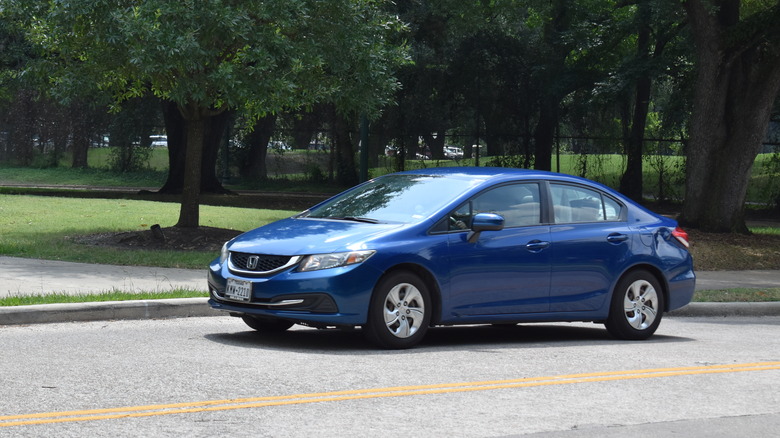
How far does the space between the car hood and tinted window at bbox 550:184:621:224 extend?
1837 mm

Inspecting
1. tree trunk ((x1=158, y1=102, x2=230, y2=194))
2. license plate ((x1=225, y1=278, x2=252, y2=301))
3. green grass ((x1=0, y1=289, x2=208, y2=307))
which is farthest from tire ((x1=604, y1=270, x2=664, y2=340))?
tree trunk ((x1=158, y1=102, x2=230, y2=194))

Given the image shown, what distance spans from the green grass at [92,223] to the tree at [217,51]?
229 centimetres

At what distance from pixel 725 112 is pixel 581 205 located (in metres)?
12.1

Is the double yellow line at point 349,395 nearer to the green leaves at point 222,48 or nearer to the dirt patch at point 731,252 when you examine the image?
the green leaves at point 222,48

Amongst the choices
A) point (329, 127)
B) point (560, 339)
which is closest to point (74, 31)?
point (560, 339)

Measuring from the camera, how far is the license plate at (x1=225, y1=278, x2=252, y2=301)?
9.08 m

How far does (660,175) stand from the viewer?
34.6 m

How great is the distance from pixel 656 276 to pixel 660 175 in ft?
80.1

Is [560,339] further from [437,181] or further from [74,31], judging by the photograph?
[74,31]

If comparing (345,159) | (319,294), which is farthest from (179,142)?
(319,294)

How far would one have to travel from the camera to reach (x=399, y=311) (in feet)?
30.0

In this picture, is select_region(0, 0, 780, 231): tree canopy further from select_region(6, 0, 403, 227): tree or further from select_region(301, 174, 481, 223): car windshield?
select_region(301, 174, 481, 223): car windshield

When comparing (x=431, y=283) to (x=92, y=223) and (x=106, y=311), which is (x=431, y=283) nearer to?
(x=106, y=311)

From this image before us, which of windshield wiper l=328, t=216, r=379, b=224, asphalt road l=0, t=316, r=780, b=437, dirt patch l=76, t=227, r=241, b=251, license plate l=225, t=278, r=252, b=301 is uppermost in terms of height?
windshield wiper l=328, t=216, r=379, b=224
